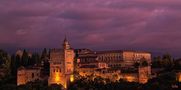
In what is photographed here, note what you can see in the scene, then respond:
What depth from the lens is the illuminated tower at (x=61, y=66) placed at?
55.5 meters

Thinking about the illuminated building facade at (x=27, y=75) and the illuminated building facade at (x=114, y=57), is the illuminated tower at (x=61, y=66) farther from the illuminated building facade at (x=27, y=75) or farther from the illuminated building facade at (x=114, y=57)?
the illuminated building facade at (x=114, y=57)

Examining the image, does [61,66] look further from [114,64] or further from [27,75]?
[114,64]

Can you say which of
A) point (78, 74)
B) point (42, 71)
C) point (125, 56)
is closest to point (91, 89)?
point (78, 74)

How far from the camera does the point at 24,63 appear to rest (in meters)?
66.8

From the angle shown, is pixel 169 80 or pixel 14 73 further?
pixel 14 73

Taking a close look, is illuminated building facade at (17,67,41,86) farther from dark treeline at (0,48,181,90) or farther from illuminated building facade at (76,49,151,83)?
illuminated building facade at (76,49,151,83)

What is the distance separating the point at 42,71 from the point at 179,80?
16896mm

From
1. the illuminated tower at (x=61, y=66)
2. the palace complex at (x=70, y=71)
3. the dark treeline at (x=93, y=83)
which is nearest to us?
the dark treeline at (x=93, y=83)

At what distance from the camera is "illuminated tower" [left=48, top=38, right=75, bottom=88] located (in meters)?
55.5

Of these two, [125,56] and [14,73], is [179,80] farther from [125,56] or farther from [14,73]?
[14,73]

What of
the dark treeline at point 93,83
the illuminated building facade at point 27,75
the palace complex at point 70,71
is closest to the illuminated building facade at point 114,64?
the palace complex at point 70,71

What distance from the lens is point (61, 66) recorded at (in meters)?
56.2

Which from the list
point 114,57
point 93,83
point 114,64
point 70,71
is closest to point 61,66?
point 70,71

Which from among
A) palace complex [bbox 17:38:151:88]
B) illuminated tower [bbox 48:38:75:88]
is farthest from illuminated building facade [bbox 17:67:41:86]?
illuminated tower [bbox 48:38:75:88]
